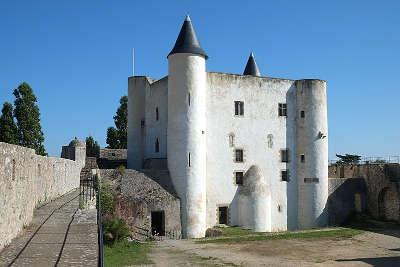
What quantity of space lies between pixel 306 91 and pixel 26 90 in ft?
76.9

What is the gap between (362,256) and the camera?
23.3 meters

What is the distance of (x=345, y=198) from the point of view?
3681cm

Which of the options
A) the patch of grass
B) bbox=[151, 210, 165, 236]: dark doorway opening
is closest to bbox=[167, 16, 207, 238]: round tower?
bbox=[151, 210, 165, 236]: dark doorway opening

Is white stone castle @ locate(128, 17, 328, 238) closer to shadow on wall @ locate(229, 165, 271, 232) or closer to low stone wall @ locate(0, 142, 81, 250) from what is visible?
shadow on wall @ locate(229, 165, 271, 232)

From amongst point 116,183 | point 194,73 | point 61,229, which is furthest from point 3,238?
point 194,73

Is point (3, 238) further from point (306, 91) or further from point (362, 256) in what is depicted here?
point (306, 91)

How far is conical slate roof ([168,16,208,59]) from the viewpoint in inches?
1241

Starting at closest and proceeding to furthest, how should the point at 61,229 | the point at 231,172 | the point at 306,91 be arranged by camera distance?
the point at 61,229 → the point at 231,172 → the point at 306,91

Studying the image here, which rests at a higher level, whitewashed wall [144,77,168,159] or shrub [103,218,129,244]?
whitewashed wall [144,77,168,159]

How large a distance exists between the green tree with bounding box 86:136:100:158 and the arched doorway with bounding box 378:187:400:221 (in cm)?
2752

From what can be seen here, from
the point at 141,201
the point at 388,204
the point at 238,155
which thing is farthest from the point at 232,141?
the point at 388,204

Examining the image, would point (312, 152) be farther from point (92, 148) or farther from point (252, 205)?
point (92, 148)

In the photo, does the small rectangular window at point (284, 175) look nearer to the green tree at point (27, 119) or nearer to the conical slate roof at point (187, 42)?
the conical slate roof at point (187, 42)

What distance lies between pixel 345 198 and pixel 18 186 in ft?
96.0
